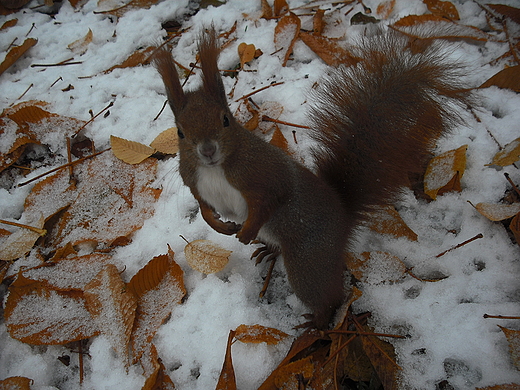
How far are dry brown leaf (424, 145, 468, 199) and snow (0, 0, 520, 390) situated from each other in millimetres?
65

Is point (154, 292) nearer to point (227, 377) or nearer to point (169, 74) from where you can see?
point (227, 377)

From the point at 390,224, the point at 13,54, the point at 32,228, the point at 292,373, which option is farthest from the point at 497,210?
the point at 13,54

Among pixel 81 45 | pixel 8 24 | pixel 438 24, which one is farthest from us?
pixel 8 24

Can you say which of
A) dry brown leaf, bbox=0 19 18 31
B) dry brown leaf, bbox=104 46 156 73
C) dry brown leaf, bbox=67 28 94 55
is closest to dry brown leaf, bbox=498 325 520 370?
dry brown leaf, bbox=104 46 156 73

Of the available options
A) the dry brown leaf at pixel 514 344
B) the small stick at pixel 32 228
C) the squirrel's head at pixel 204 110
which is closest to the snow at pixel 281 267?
the dry brown leaf at pixel 514 344

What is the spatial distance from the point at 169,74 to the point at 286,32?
1.26 metres

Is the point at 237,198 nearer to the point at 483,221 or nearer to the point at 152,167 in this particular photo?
the point at 152,167

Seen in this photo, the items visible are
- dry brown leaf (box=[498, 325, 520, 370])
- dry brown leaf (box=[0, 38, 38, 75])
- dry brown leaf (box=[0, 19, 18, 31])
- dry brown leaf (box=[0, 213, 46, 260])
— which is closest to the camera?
dry brown leaf (box=[498, 325, 520, 370])

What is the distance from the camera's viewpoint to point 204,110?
1.12 m

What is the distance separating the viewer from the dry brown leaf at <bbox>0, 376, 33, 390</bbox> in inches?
46.2

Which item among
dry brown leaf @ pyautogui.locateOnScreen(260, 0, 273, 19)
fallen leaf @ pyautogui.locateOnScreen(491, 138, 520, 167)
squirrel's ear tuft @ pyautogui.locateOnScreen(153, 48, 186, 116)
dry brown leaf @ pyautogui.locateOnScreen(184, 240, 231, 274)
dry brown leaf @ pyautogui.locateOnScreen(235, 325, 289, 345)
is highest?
squirrel's ear tuft @ pyautogui.locateOnScreen(153, 48, 186, 116)

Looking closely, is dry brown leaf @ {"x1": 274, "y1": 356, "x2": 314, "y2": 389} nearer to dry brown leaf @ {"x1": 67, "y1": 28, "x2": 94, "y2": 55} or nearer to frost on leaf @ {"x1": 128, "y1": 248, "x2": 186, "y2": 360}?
frost on leaf @ {"x1": 128, "y1": 248, "x2": 186, "y2": 360}

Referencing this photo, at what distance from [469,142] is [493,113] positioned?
0.21m

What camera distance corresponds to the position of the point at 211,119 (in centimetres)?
112
